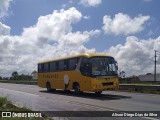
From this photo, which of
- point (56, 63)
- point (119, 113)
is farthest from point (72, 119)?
point (56, 63)

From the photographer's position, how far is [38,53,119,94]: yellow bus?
80.3ft

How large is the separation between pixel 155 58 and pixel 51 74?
57331 mm

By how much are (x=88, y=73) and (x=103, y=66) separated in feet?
3.74

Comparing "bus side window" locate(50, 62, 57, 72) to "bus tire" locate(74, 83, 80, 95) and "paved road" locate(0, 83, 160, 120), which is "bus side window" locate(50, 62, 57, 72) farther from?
"paved road" locate(0, 83, 160, 120)

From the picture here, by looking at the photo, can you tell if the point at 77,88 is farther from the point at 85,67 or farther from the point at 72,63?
the point at 85,67

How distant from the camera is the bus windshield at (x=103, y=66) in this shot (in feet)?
80.7

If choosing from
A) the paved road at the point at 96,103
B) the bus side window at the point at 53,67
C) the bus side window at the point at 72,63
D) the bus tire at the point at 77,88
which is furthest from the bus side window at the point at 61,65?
the paved road at the point at 96,103

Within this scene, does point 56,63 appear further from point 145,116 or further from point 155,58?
point 155,58

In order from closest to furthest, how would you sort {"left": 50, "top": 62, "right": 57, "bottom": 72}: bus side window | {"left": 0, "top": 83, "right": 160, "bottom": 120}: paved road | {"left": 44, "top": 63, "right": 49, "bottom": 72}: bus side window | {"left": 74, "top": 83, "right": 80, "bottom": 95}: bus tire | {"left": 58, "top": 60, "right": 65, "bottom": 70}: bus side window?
1. {"left": 0, "top": 83, "right": 160, "bottom": 120}: paved road
2. {"left": 74, "top": 83, "right": 80, "bottom": 95}: bus tire
3. {"left": 58, "top": 60, "right": 65, "bottom": 70}: bus side window
4. {"left": 50, "top": 62, "right": 57, "bottom": 72}: bus side window
5. {"left": 44, "top": 63, "right": 49, "bottom": 72}: bus side window

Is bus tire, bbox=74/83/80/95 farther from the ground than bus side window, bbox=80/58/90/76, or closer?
closer

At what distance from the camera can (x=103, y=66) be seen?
24812 millimetres

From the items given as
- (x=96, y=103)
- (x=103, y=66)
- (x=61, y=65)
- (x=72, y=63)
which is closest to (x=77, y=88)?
(x=72, y=63)

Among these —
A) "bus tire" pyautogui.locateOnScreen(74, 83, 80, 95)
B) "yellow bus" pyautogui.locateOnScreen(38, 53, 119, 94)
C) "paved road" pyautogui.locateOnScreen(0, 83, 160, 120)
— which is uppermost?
"yellow bus" pyautogui.locateOnScreen(38, 53, 119, 94)

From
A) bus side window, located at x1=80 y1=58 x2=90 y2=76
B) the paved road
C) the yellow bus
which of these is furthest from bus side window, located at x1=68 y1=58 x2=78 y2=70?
Answer: the paved road
